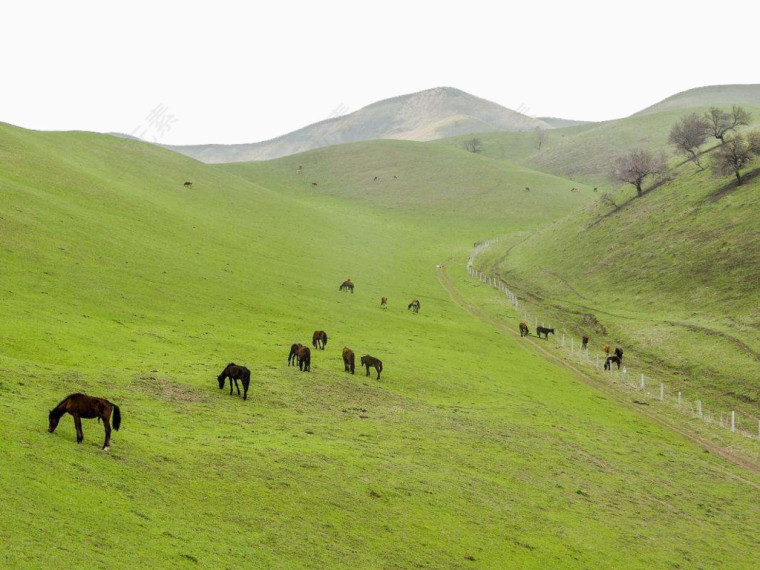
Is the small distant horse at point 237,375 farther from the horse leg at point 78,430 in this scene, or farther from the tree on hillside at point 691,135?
the tree on hillside at point 691,135

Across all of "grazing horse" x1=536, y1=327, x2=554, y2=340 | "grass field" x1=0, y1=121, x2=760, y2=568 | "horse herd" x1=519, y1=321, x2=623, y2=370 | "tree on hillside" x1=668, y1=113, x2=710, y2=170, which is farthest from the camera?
"tree on hillside" x1=668, y1=113, x2=710, y2=170

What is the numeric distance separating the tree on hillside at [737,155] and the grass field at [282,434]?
42.4 meters

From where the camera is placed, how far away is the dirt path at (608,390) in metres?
36.8

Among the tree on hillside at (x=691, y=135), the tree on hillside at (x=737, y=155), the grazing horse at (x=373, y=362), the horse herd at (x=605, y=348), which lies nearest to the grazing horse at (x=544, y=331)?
the horse herd at (x=605, y=348)

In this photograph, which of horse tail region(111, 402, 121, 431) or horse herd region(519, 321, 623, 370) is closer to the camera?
horse tail region(111, 402, 121, 431)

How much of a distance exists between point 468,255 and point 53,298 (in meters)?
75.2

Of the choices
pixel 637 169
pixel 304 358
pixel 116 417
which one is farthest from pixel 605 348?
pixel 637 169

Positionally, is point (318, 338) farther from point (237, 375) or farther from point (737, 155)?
point (737, 155)

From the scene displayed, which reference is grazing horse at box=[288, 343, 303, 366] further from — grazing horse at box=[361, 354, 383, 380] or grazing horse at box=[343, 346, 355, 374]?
grazing horse at box=[361, 354, 383, 380]

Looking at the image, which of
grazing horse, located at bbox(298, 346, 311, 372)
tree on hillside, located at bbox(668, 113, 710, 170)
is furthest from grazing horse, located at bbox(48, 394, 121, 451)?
tree on hillside, located at bbox(668, 113, 710, 170)

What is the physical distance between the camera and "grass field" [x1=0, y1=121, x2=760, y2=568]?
18203 mm

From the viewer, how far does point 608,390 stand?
50062 millimetres

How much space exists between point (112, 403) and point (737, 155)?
8610 centimetres

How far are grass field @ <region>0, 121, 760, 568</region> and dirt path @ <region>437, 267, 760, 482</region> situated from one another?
80 centimetres
